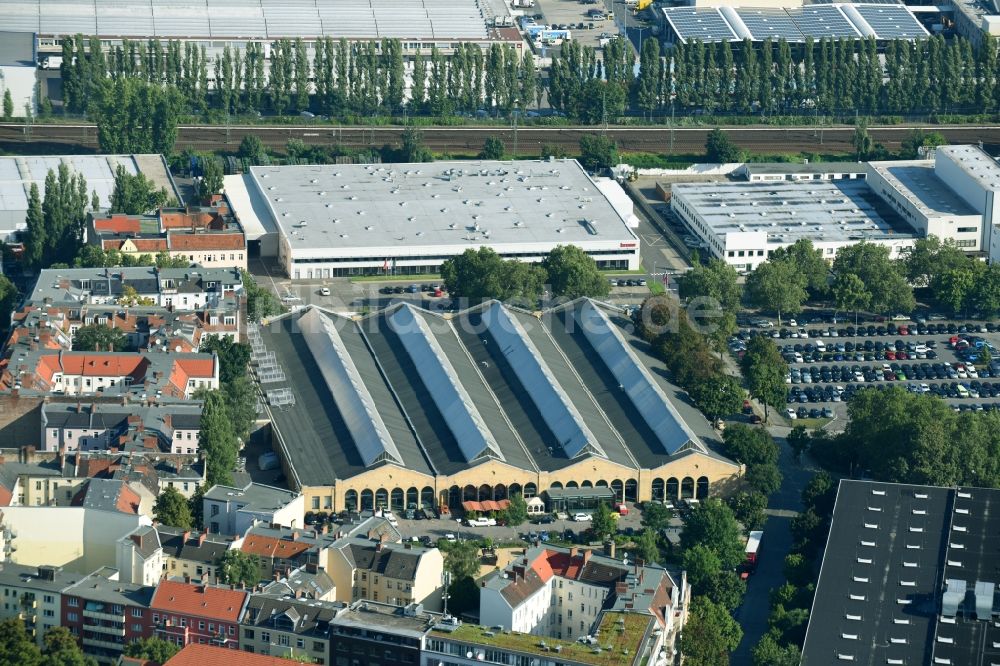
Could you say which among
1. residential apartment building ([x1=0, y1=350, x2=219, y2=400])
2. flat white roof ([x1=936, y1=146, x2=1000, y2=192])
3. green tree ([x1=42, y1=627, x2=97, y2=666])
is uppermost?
flat white roof ([x1=936, y1=146, x2=1000, y2=192])

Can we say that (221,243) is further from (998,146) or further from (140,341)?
(998,146)

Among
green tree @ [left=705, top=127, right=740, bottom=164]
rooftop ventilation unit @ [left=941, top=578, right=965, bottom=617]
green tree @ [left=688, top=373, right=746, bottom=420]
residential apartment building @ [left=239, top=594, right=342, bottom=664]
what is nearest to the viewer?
residential apartment building @ [left=239, top=594, right=342, bottom=664]

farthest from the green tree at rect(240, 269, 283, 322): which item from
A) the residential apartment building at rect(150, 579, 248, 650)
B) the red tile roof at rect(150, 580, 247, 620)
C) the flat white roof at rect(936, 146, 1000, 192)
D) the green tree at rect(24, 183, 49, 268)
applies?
the flat white roof at rect(936, 146, 1000, 192)

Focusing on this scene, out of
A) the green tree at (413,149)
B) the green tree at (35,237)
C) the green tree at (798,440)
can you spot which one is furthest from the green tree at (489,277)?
the green tree at (413,149)

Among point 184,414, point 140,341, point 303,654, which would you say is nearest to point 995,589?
point 303,654

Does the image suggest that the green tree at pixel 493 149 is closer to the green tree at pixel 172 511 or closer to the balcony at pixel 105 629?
the green tree at pixel 172 511

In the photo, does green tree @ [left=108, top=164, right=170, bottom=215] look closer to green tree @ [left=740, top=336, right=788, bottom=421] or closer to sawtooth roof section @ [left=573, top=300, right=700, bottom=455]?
sawtooth roof section @ [left=573, top=300, right=700, bottom=455]
